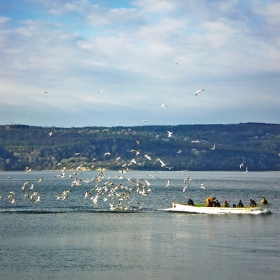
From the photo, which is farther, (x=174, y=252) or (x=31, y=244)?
(x=31, y=244)

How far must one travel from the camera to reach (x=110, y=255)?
5150cm

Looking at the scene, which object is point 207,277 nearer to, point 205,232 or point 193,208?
point 205,232

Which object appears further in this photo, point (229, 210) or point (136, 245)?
point (229, 210)

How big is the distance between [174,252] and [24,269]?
12.7 metres

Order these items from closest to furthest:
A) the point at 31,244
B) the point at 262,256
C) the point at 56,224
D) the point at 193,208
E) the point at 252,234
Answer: the point at 262,256, the point at 31,244, the point at 252,234, the point at 56,224, the point at 193,208

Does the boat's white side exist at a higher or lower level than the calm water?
higher

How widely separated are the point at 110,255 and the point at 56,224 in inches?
814

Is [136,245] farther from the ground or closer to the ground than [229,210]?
closer to the ground

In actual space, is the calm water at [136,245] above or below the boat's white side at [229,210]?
below

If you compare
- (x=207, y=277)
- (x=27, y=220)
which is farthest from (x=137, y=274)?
(x=27, y=220)

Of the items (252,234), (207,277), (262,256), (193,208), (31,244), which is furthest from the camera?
(193,208)

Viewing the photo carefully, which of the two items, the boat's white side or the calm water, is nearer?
the calm water

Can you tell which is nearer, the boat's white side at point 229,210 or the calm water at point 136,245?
the calm water at point 136,245

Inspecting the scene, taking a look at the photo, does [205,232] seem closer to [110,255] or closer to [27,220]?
[110,255]
